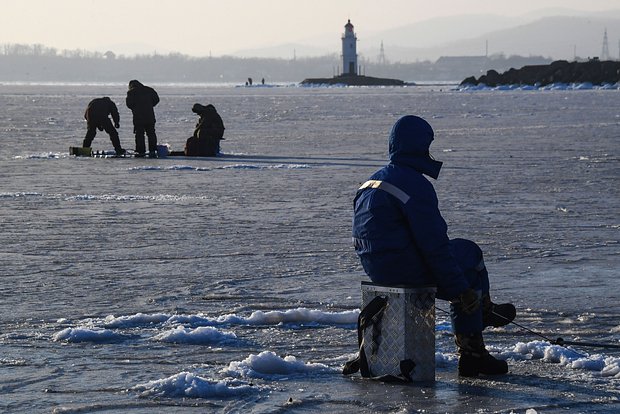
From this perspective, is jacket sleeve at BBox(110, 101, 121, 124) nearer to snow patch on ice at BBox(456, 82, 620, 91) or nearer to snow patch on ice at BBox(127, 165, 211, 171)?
snow patch on ice at BBox(127, 165, 211, 171)

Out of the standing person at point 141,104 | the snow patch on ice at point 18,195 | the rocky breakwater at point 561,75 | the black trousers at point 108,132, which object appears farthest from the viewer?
the rocky breakwater at point 561,75

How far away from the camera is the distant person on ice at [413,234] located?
5.71 metres

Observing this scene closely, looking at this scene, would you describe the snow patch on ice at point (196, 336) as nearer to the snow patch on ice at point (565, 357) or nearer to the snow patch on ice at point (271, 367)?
the snow patch on ice at point (271, 367)

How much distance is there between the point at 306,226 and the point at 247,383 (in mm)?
5871

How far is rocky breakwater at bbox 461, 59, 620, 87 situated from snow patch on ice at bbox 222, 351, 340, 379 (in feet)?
341

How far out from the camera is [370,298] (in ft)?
19.3

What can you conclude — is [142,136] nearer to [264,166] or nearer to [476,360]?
[264,166]

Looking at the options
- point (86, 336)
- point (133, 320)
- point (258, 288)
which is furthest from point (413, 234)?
point (258, 288)

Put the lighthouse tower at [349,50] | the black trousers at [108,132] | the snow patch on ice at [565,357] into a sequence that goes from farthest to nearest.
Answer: the lighthouse tower at [349,50] → the black trousers at [108,132] → the snow patch on ice at [565,357]

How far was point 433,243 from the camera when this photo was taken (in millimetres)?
5691

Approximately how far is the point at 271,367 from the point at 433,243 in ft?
3.39

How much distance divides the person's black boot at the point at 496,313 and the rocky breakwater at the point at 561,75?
340 feet

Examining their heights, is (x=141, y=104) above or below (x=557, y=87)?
above

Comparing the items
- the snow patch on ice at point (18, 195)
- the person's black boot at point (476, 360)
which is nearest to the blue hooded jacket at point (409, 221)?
the person's black boot at point (476, 360)
